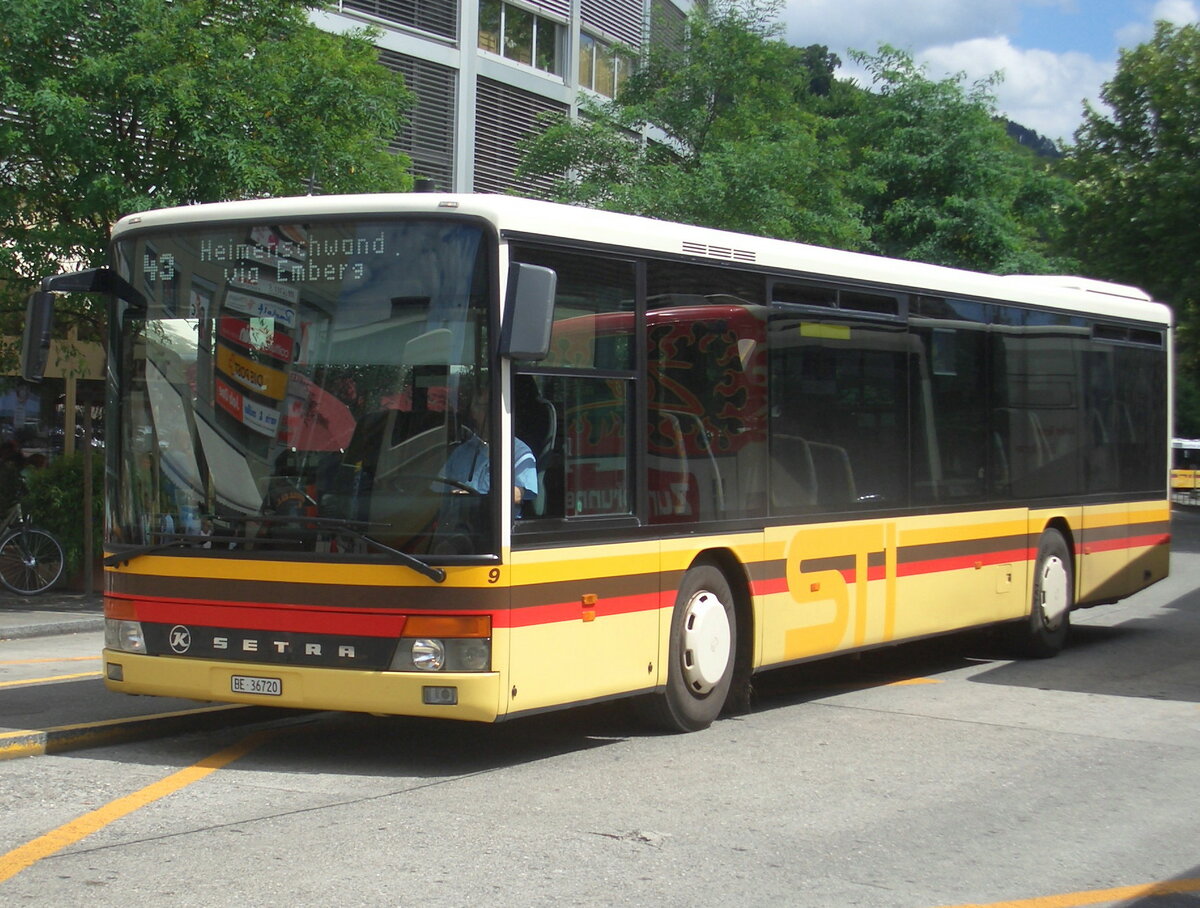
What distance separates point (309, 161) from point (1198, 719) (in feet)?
34.1

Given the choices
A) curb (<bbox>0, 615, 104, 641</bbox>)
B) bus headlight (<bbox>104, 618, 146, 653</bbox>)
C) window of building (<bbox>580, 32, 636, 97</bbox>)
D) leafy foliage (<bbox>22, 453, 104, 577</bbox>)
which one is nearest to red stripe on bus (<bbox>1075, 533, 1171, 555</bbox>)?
bus headlight (<bbox>104, 618, 146, 653</bbox>)

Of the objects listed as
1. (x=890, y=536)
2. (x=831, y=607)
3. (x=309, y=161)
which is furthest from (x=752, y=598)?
(x=309, y=161)

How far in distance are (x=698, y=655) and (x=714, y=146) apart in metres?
16.5

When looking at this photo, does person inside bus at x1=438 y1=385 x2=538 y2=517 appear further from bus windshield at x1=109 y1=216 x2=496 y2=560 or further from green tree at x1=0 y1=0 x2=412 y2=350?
green tree at x1=0 y1=0 x2=412 y2=350

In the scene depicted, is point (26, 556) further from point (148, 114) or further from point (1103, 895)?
point (1103, 895)

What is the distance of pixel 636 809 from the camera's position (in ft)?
23.1

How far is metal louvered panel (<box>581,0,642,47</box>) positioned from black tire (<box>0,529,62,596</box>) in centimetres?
1978

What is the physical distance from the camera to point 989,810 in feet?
23.6

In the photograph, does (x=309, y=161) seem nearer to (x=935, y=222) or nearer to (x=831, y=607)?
(x=831, y=607)

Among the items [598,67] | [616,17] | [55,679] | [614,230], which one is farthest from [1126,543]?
[616,17]

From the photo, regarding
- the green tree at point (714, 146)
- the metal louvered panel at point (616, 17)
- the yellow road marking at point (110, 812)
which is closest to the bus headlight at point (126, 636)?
the yellow road marking at point (110, 812)

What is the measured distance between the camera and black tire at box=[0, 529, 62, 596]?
17.3 metres

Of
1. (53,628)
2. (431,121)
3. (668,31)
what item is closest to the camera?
(53,628)

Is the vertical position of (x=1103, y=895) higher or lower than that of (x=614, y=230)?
lower
